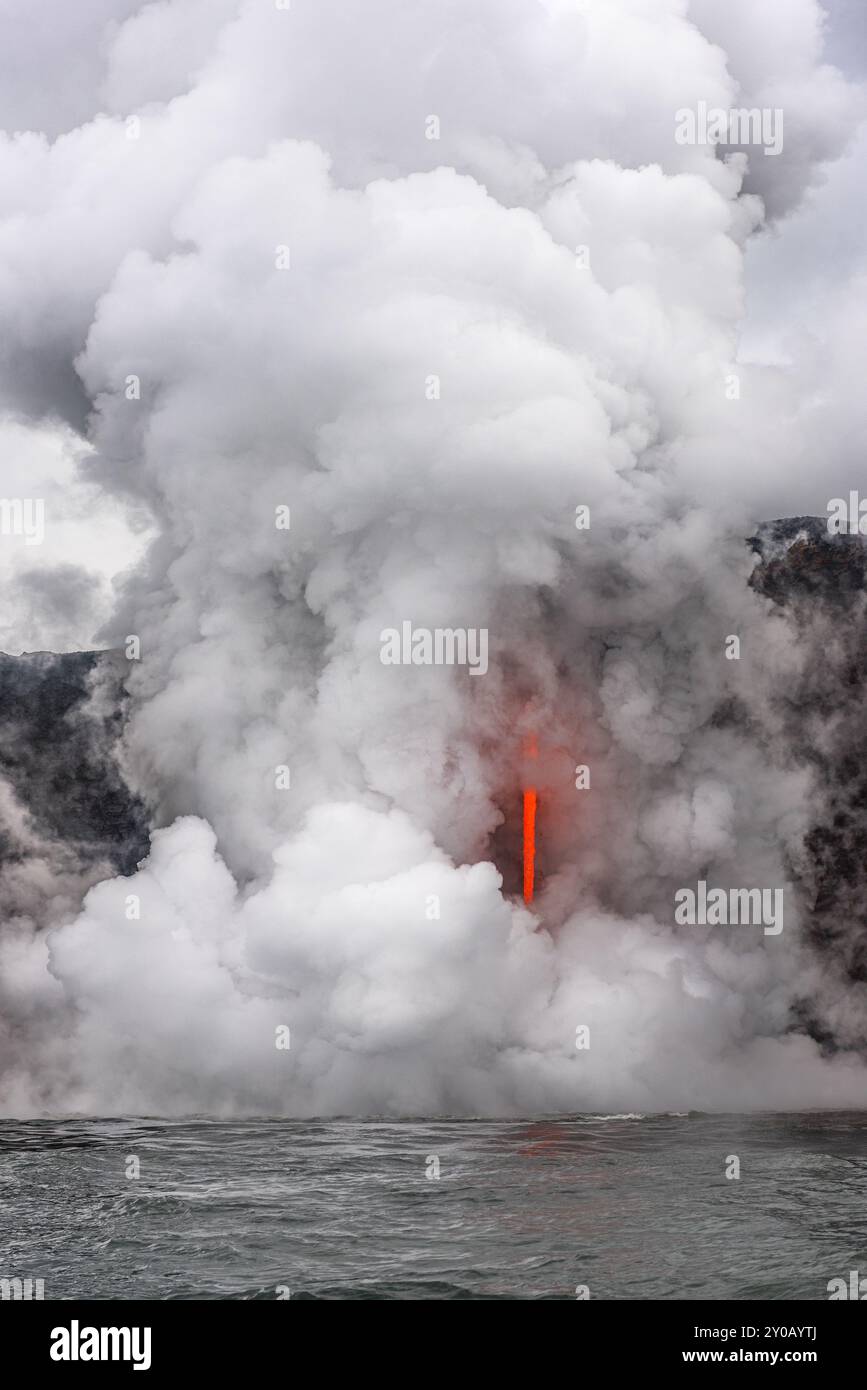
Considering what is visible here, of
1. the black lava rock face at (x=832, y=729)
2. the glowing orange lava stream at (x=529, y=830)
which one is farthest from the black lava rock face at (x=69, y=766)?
the black lava rock face at (x=832, y=729)

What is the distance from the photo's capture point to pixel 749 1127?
5700 cm

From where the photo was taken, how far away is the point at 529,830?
70312 millimetres

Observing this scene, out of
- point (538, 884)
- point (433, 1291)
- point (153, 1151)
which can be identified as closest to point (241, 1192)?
point (153, 1151)

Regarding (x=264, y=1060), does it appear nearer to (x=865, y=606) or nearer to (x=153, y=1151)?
(x=153, y=1151)

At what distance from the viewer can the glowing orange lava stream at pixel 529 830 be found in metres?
70.3

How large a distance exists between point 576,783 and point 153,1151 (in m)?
31.9

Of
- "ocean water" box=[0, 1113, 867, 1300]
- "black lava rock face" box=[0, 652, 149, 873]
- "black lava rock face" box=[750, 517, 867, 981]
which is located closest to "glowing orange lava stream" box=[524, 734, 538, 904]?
"ocean water" box=[0, 1113, 867, 1300]

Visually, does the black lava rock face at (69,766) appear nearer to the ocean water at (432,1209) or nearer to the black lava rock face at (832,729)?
the ocean water at (432,1209)

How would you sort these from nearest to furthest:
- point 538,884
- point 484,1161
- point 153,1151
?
point 484,1161 → point 153,1151 → point 538,884

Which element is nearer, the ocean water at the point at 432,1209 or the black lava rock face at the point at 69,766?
the ocean water at the point at 432,1209

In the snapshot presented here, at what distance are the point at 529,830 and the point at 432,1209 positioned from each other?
104ft

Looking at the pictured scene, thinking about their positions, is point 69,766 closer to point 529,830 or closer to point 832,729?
point 529,830

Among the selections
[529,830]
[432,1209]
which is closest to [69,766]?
[529,830]

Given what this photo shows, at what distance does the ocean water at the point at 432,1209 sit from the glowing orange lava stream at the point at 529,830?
1577 centimetres
